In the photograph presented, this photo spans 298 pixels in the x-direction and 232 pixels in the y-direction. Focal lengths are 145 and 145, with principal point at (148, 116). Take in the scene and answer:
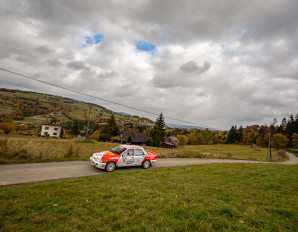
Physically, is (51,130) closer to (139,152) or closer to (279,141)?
(139,152)

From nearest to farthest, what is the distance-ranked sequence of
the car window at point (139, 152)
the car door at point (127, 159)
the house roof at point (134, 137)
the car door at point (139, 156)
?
the car door at point (127, 159) → the car door at point (139, 156) → the car window at point (139, 152) → the house roof at point (134, 137)

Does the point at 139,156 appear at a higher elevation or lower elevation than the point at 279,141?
lower

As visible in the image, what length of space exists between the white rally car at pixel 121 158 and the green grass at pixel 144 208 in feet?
11.3

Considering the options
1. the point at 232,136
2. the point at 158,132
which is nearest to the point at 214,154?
the point at 158,132

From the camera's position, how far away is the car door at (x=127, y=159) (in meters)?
9.70

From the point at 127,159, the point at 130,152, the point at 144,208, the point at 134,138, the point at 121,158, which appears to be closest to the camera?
the point at 144,208

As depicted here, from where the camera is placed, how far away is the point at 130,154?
1014 cm

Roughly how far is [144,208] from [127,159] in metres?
6.25

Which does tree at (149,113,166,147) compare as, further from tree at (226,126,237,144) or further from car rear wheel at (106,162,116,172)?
tree at (226,126,237,144)

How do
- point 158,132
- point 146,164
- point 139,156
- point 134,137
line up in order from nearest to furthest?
point 139,156, point 146,164, point 158,132, point 134,137

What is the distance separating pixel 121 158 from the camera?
9641 millimetres

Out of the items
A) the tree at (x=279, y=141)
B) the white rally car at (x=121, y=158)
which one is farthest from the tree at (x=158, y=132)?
the tree at (x=279, y=141)

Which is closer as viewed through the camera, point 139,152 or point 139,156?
point 139,156

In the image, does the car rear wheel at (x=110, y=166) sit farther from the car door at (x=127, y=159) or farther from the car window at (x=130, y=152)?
the car window at (x=130, y=152)
